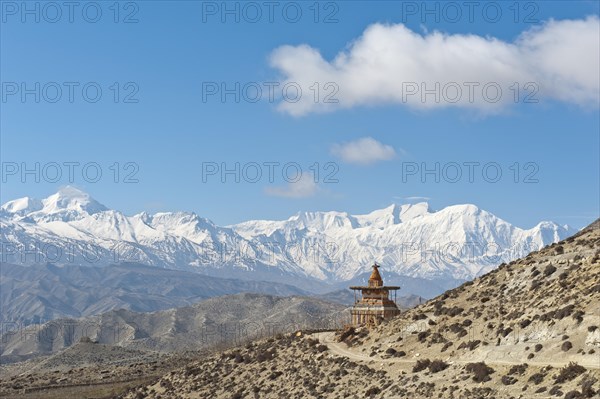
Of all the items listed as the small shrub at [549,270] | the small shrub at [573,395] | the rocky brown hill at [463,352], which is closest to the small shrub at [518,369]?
the rocky brown hill at [463,352]

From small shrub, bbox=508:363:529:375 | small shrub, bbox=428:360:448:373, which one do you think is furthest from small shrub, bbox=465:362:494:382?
small shrub, bbox=428:360:448:373

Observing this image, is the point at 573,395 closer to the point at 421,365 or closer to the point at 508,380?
the point at 508,380

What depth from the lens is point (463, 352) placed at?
57344 mm

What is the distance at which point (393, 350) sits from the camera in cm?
6538

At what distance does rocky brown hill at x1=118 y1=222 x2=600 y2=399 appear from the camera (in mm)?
47969

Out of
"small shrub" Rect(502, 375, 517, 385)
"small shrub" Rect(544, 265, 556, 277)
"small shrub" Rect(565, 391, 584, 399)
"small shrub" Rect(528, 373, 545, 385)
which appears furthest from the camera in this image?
"small shrub" Rect(544, 265, 556, 277)

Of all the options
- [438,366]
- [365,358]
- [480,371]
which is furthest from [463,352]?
[365,358]

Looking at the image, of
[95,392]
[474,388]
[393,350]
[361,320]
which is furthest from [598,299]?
[95,392]

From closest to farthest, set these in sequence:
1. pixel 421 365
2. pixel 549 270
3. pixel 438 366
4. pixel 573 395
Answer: pixel 573 395, pixel 438 366, pixel 421 365, pixel 549 270

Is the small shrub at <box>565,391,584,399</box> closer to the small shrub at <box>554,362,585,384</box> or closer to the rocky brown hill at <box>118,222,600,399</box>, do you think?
the rocky brown hill at <box>118,222,600,399</box>

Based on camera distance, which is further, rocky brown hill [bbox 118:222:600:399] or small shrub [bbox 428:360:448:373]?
small shrub [bbox 428:360:448:373]

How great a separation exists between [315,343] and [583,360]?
35.5m

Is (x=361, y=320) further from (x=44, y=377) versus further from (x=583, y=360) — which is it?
(x=44, y=377)

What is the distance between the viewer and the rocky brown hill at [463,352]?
47969mm
